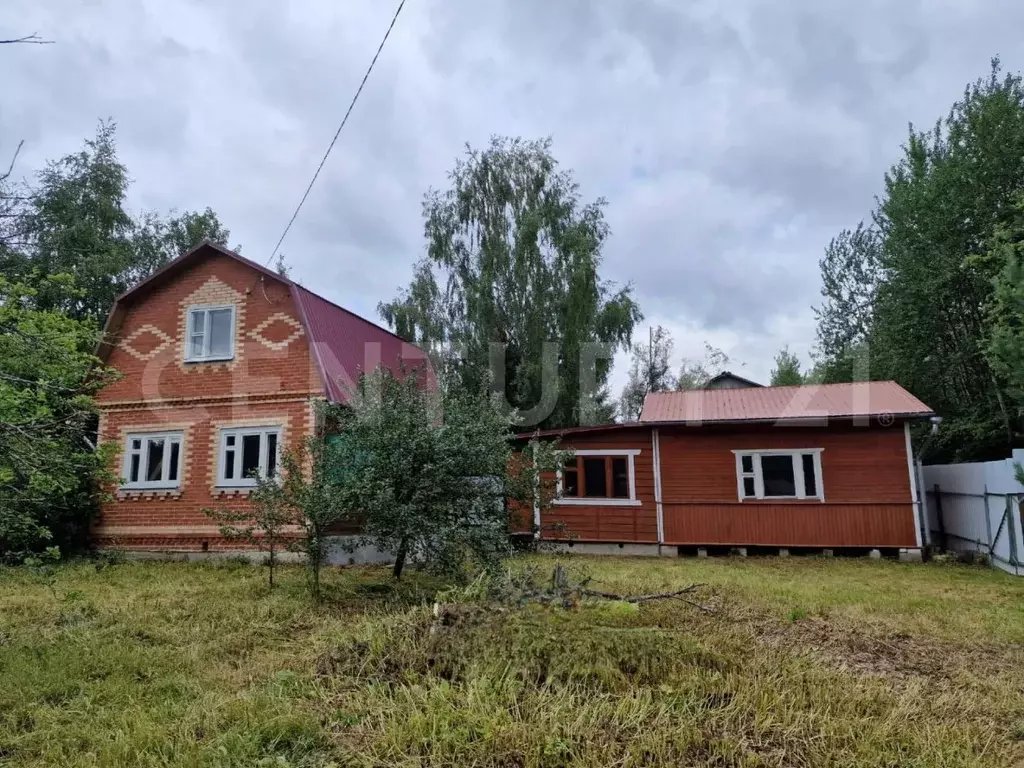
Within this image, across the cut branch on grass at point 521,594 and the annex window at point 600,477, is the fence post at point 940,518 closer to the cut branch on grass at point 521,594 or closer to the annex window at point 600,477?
the annex window at point 600,477

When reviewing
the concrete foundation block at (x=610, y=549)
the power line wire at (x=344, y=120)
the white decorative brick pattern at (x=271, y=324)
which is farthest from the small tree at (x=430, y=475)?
the concrete foundation block at (x=610, y=549)

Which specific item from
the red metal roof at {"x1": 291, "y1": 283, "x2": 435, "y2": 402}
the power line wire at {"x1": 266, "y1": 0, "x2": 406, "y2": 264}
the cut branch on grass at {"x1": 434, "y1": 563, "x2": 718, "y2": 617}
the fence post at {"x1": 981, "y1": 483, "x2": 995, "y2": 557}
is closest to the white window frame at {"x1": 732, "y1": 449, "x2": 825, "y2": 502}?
the fence post at {"x1": 981, "y1": 483, "x2": 995, "y2": 557}

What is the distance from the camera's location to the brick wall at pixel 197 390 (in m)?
12.9

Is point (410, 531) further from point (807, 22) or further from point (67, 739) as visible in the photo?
point (807, 22)

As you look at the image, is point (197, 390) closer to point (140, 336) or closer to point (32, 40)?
point (140, 336)

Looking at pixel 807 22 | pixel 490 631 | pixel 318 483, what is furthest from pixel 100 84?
pixel 807 22

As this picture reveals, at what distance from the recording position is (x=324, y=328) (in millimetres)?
13586

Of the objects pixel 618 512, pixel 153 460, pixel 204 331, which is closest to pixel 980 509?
pixel 618 512

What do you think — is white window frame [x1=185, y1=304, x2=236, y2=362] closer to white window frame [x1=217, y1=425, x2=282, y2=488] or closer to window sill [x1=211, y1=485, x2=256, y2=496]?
white window frame [x1=217, y1=425, x2=282, y2=488]

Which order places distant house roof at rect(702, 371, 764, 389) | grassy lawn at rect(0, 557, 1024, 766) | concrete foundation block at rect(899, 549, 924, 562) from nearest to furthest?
1. grassy lawn at rect(0, 557, 1024, 766)
2. concrete foundation block at rect(899, 549, 924, 562)
3. distant house roof at rect(702, 371, 764, 389)

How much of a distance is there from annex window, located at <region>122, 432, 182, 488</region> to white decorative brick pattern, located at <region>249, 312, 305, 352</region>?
265cm

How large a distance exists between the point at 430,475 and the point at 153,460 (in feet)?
29.1

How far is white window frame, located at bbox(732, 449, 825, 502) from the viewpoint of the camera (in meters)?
13.8

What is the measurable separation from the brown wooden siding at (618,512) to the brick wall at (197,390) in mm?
6154
